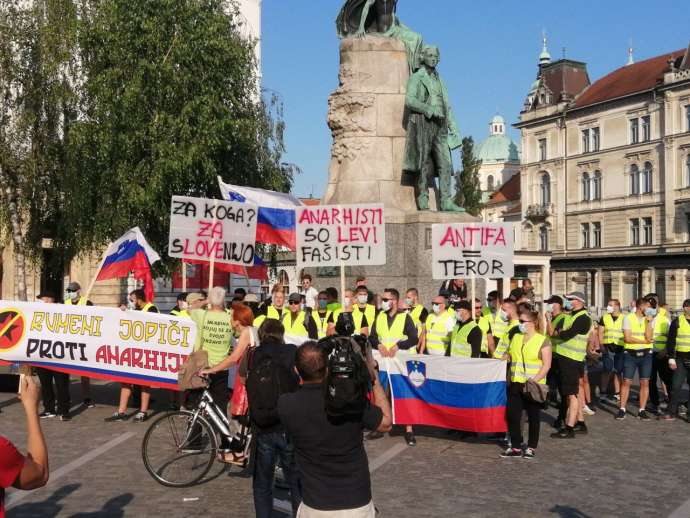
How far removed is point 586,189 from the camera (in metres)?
81.9

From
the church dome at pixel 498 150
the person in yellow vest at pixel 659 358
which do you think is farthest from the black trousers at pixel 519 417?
the church dome at pixel 498 150

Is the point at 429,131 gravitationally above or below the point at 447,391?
above

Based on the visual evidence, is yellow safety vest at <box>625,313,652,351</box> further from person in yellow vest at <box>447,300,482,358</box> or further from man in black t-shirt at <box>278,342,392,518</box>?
man in black t-shirt at <box>278,342,392,518</box>

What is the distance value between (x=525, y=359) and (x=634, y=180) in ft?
231

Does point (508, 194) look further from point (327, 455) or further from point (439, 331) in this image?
point (327, 455)

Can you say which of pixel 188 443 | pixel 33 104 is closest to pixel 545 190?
pixel 33 104

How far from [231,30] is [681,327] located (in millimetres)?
19975

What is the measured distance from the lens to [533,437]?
9914mm

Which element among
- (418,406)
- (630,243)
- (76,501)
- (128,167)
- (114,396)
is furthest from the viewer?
(630,243)

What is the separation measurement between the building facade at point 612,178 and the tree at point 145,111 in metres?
50.7

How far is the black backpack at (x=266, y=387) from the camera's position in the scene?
21.7 feet

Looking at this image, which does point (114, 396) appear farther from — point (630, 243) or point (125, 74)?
point (630, 243)

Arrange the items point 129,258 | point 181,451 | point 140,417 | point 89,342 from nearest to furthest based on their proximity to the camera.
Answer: point 181,451
point 89,342
point 140,417
point 129,258

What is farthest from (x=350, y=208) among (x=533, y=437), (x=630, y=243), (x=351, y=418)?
(x=630, y=243)
